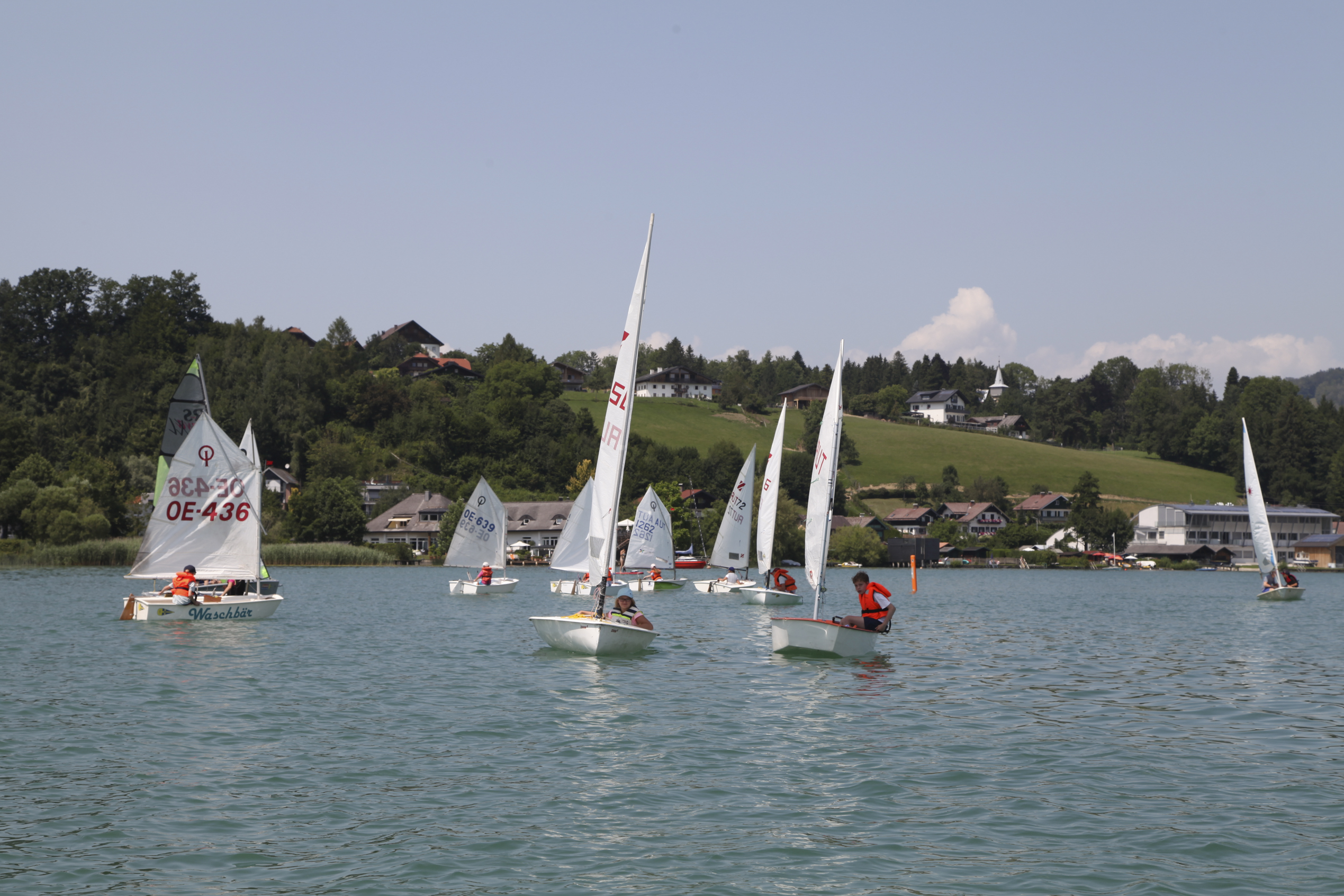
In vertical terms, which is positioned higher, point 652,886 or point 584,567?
point 584,567

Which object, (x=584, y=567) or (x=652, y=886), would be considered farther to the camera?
(x=584, y=567)

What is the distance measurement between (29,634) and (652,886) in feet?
98.7

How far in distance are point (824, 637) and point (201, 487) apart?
20.1m

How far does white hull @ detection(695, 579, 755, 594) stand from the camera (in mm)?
56531

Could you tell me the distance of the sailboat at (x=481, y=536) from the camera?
198 feet

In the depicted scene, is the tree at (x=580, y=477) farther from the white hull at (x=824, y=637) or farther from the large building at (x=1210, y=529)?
the white hull at (x=824, y=637)

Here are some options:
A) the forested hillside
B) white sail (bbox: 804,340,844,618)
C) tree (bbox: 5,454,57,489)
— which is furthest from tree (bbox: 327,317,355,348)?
white sail (bbox: 804,340,844,618)

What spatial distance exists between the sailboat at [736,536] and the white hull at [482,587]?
33.1 ft

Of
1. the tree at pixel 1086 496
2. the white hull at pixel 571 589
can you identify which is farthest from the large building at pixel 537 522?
the tree at pixel 1086 496

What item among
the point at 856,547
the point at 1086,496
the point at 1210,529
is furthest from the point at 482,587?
the point at 1210,529

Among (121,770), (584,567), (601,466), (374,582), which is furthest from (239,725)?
(374,582)

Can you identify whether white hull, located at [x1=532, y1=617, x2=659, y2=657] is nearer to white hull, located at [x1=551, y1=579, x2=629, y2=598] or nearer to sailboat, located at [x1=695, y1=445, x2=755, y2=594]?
white hull, located at [x1=551, y1=579, x2=629, y2=598]

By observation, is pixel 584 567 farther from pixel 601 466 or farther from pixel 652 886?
pixel 652 886

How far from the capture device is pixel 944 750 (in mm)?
17406
